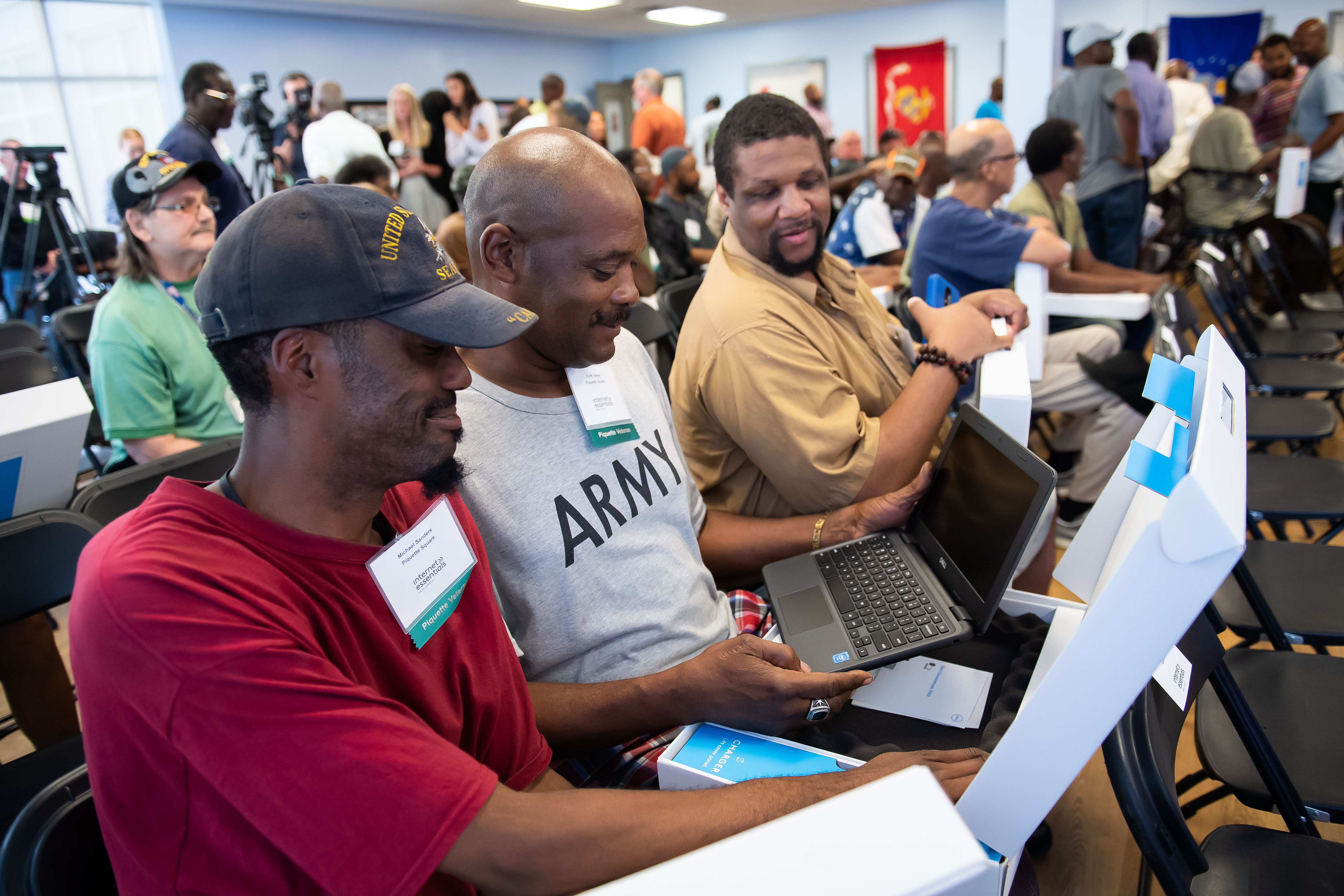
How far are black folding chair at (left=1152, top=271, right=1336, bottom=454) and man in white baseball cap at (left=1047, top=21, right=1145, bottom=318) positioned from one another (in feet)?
7.75

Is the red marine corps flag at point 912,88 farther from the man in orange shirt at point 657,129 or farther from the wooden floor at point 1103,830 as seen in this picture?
the wooden floor at point 1103,830

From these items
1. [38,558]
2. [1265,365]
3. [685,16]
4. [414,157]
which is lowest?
[1265,365]

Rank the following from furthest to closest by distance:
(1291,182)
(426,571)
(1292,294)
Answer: (1291,182) < (1292,294) < (426,571)

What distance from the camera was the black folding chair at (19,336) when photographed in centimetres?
283

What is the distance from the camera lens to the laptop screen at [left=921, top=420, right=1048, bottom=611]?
108 cm

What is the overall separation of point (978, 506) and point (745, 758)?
0.53 m

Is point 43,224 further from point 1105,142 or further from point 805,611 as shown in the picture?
point 1105,142

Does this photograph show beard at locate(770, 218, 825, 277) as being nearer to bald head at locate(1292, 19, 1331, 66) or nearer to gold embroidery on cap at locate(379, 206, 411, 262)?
gold embroidery on cap at locate(379, 206, 411, 262)

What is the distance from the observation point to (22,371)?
7.58 ft

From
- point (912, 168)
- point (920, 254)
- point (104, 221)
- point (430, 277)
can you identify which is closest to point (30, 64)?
point (104, 221)

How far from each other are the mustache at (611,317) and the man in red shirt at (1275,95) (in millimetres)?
7496

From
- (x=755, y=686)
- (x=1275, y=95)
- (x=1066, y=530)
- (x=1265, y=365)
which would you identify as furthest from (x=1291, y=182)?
(x=755, y=686)

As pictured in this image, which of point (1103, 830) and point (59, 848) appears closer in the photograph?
point (59, 848)

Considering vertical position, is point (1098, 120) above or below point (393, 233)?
above
